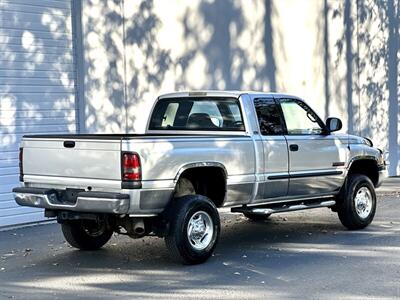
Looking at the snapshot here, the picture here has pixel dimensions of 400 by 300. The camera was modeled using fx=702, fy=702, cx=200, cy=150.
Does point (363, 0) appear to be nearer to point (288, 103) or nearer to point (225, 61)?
point (225, 61)

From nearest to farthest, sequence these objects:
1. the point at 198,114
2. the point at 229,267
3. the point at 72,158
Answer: the point at 72,158, the point at 229,267, the point at 198,114

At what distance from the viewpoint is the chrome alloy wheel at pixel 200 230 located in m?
7.97

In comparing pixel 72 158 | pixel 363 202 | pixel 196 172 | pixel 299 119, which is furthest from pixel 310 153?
pixel 72 158

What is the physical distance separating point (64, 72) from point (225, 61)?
4.13 m

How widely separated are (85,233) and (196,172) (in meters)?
1.73

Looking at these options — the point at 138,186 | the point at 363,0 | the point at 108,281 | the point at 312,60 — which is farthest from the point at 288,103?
the point at 363,0

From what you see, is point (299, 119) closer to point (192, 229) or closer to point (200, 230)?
point (200, 230)

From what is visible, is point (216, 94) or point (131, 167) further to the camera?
point (216, 94)

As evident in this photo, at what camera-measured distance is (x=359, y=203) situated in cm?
1032

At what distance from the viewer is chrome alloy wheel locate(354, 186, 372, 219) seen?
10297mm

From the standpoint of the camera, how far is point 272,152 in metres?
8.90

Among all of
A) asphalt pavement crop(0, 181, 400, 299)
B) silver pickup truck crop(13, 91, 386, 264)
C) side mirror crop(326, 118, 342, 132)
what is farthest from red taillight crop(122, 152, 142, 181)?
side mirror crop(326, 118, 342, 132)

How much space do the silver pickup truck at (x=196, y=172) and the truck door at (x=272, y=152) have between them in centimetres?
2

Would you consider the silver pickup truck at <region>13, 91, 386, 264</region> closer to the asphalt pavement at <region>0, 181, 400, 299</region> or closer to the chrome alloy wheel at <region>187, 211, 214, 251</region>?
the chrome alloy wheel at <region>187, 211, 214, 251</region>
